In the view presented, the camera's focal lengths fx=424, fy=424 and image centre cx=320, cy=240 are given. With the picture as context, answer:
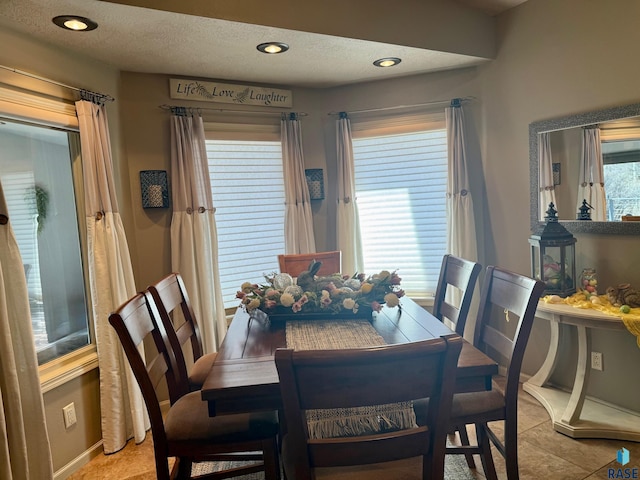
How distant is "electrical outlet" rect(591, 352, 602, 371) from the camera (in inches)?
106

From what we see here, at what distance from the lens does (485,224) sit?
3.36 metres

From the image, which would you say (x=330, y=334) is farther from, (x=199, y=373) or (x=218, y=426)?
(x=199, y=373)

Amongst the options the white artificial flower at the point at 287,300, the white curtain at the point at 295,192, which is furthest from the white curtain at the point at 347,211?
the white artificial flower at the point at 287,300

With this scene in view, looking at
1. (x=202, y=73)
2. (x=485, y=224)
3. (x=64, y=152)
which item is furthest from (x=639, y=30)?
(x=64, y=152)

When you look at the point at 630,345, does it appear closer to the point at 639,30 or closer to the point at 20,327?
the point at 639,30

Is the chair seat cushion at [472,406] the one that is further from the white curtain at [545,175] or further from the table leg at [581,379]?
the white curtain at [545,175]

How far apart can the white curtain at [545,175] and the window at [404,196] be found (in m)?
0.74

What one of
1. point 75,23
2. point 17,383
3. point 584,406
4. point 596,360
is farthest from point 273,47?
point 584,406

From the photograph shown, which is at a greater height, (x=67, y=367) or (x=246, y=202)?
(x=246, y=202)

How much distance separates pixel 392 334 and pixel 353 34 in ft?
5.83

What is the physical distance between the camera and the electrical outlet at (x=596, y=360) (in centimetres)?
269

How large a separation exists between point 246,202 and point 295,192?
0.40 m

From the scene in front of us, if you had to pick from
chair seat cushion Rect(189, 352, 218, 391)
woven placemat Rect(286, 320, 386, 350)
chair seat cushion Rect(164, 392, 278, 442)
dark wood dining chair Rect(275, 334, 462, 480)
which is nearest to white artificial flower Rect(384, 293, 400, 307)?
woven placemat Rect(286, 320, 386, 350)

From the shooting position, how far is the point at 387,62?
299cm
